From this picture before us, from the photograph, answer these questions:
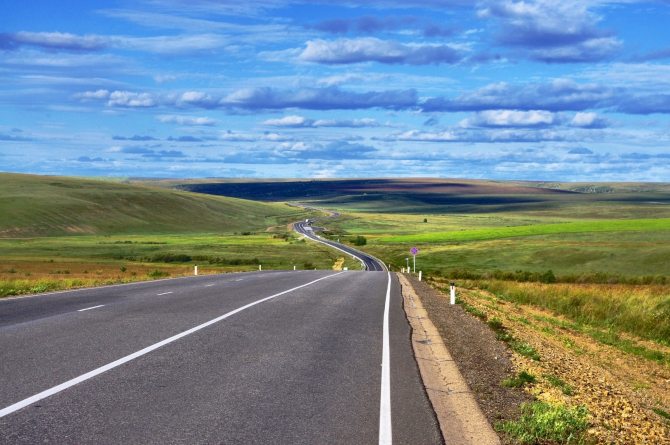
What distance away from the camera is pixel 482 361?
41.2ft

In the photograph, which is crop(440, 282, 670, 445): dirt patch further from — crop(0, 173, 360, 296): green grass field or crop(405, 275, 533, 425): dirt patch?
crop(0, 173, 360, 296): green grass field

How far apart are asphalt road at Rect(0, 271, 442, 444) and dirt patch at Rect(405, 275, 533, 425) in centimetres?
91

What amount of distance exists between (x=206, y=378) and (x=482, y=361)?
5.48 m

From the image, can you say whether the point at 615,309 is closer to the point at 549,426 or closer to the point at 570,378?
the point at 570,378

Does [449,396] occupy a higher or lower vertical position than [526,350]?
higher

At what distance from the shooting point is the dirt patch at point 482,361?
29.8ft

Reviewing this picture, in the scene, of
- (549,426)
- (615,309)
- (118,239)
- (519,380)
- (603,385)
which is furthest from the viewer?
(118,239)

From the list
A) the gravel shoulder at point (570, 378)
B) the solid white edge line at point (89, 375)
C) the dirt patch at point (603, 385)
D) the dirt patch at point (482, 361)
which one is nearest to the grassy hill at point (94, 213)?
the dirt patch at point (482, 361)

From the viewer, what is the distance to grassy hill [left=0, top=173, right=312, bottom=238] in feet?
463

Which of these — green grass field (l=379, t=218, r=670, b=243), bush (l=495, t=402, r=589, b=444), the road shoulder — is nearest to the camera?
bush (l=495, t=402, r=589, b=444)

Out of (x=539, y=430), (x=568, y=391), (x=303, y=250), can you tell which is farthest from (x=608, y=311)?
(x=303, y=250)

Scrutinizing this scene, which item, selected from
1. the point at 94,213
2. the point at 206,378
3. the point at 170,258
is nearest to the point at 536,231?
the point at 170,258

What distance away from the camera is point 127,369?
10.1m

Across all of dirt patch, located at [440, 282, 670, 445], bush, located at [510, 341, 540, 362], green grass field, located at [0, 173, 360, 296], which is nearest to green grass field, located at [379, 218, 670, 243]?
green grass field, located at [0, 173, 360, 296]
